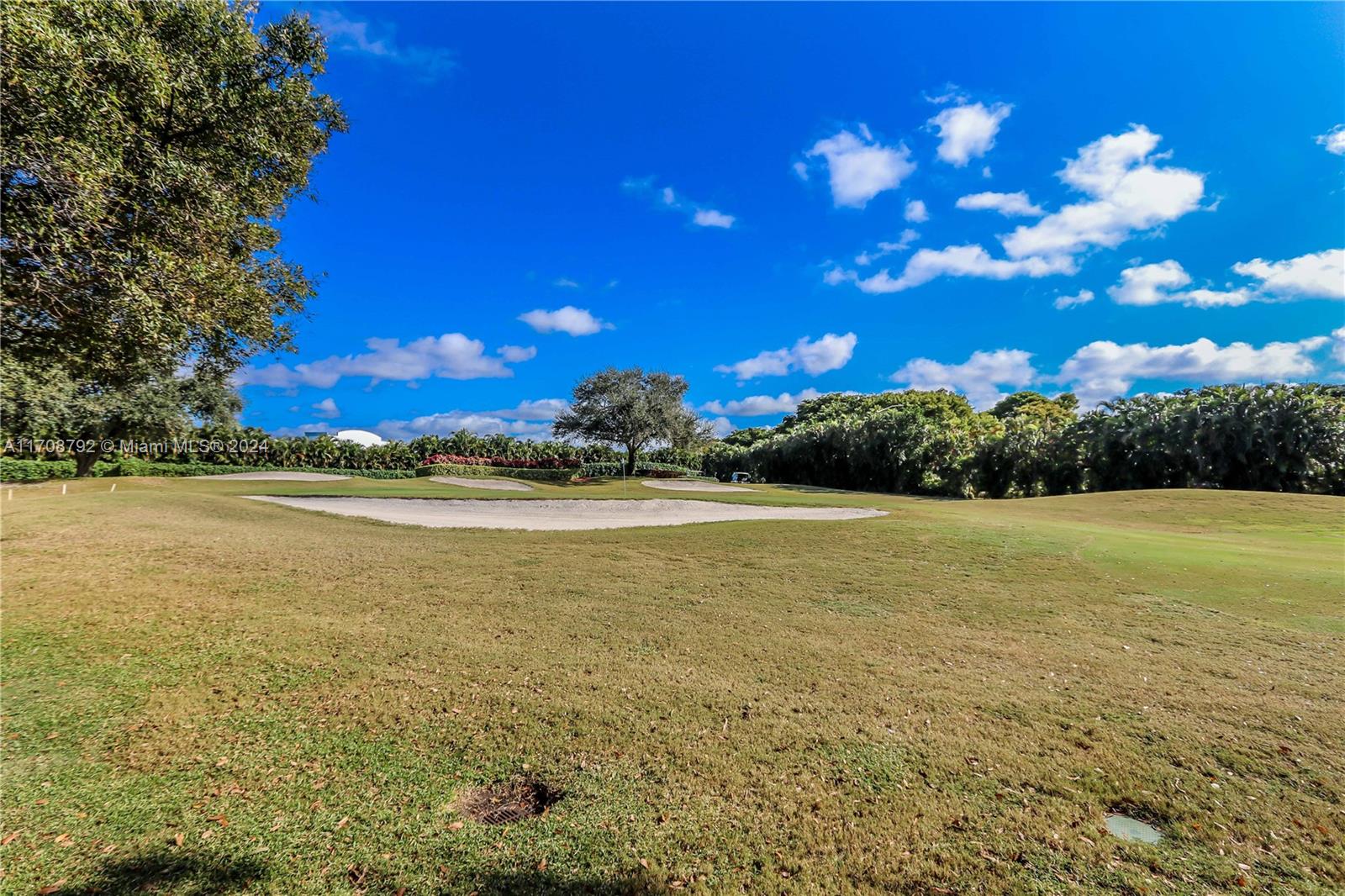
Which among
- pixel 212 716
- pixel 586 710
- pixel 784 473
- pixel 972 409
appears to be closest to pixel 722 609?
pixel 586 710

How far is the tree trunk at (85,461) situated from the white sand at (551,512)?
1998 cm

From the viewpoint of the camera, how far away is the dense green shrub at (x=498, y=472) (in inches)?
1385

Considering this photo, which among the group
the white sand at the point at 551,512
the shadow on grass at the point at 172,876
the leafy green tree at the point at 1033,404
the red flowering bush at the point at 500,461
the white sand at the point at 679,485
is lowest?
the shadow on grass at the point at 172,876

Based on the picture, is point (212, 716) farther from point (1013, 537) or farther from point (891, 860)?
point (1013, 537)

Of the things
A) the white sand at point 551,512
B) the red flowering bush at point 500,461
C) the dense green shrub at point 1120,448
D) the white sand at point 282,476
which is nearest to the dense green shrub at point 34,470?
the white sand at point 282,476

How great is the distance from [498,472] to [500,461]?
851 centimetres

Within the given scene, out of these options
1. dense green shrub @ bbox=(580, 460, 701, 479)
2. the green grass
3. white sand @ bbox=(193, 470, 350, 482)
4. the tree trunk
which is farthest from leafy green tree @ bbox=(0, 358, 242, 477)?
dense green shrub @ bbox=(580, 460, 701, 479)

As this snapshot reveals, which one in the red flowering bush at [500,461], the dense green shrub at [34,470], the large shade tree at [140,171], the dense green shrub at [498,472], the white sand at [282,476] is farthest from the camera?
the red flowering bush at [500,461]

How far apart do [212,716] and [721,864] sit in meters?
4.20

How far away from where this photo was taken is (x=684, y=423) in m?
39.8

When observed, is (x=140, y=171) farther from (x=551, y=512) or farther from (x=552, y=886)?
(x=551, y=512)

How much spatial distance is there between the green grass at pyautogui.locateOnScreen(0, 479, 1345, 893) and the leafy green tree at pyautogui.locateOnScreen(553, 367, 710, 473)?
27.2 m

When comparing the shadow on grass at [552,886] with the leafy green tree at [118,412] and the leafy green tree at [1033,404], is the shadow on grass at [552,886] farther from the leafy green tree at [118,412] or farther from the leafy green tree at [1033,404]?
the leafy green tree at [1033,404]

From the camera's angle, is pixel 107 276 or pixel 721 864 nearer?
pixel 721 864
